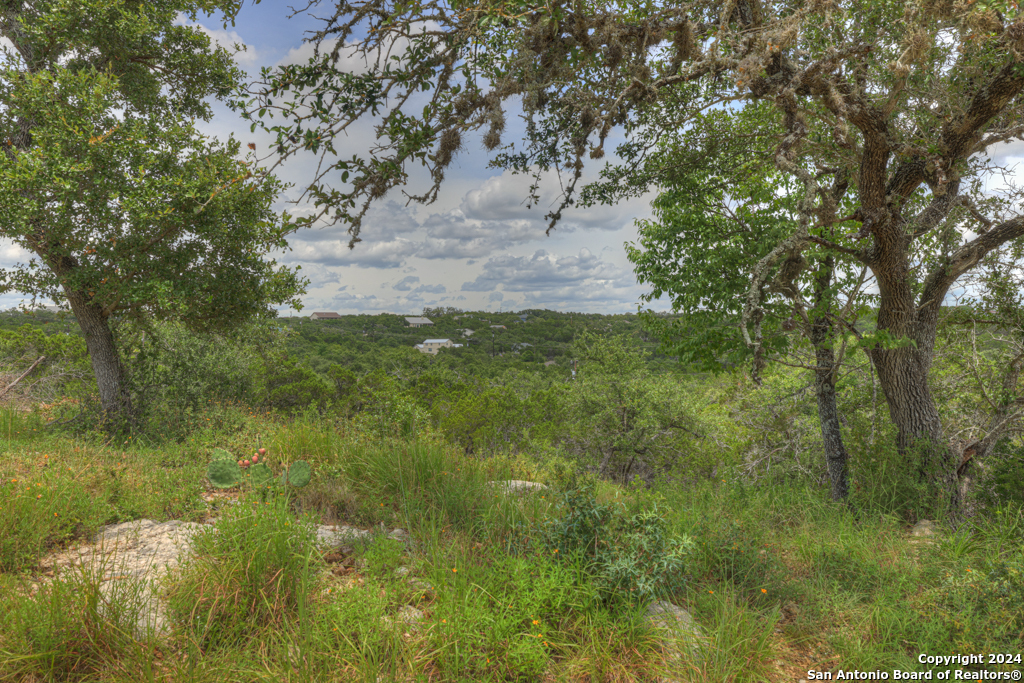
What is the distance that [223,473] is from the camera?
15.1 feet

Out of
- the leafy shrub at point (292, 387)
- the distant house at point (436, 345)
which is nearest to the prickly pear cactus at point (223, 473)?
the leafy shrub at point (292, 387)

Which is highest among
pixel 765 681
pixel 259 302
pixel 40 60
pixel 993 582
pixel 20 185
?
pixel 40 60

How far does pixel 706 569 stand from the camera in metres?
3.70

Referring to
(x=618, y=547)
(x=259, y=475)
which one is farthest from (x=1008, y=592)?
(x=259, y=475)

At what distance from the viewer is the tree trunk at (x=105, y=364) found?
9305 mm

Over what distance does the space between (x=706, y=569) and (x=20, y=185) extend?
10157mm

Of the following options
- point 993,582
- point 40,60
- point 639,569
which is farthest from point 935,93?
point 40,60

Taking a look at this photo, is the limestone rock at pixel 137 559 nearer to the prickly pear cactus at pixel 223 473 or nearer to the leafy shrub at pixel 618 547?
the prickly pear cactus at pixel 223 473

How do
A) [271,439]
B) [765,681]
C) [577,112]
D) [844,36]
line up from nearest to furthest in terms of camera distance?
[765,681]
[577,112]
[844,36]
[271,439]

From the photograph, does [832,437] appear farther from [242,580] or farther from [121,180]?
[121,180]

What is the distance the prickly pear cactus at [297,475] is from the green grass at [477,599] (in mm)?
264

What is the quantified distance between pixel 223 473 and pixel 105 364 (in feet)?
24.4

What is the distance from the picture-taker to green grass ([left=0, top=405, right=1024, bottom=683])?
274 cm

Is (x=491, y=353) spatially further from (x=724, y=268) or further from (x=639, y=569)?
(x=639, y=569)
